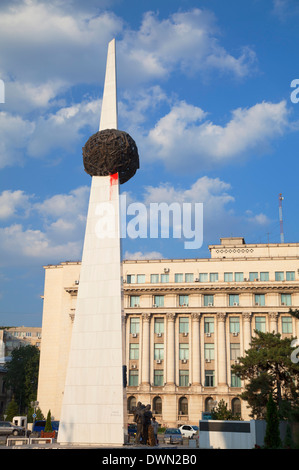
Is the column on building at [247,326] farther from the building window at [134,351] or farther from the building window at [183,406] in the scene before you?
the building window at [134,351]

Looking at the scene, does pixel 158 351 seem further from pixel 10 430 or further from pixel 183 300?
pixel 10 430

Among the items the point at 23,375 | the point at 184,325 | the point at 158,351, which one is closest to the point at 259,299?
the point at 184,325

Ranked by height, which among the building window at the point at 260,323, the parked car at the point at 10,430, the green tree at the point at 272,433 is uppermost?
the building window at the point at 260,323

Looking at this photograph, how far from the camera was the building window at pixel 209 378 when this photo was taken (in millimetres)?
53963

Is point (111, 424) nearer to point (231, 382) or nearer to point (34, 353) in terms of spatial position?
point (231, 382)

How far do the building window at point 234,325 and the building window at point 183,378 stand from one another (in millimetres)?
6516

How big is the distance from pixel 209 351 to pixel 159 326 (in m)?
5.99

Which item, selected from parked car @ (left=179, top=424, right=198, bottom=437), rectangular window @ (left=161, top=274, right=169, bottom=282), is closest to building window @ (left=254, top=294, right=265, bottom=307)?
rectangular window @ (left=161, top=274, right=169, bottom=282)

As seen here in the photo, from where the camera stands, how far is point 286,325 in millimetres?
54750

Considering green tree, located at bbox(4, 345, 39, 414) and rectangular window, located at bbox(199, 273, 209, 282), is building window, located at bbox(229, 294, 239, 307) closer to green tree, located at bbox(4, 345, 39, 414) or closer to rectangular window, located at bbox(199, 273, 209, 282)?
rectangular window, located at bbox(199, 273, 209, 282)

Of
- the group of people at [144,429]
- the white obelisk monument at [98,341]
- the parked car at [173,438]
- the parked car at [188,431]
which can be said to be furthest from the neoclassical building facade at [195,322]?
the white obelisk monument at [98,341]

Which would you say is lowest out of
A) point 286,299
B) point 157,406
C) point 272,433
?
point 272,433

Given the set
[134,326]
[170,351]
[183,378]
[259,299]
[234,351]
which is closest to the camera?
[183,378]

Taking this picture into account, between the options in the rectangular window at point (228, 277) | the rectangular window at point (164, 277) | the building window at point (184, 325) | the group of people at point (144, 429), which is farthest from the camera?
the rectangular window at point (164, 277)
